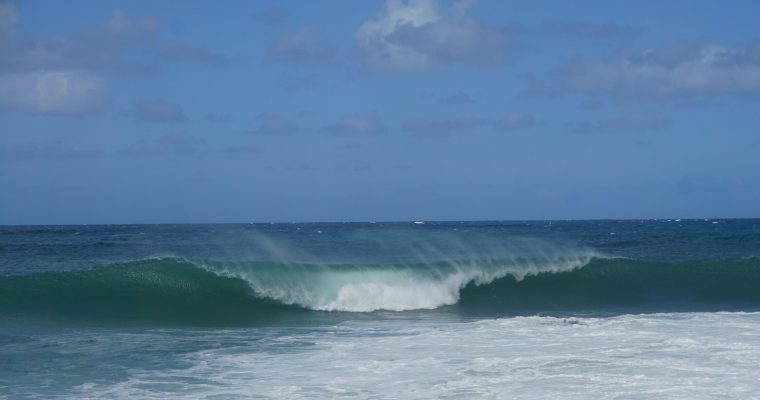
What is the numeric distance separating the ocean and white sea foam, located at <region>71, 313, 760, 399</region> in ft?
0.11

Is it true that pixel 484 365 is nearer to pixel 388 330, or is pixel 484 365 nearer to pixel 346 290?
pixel 388 330

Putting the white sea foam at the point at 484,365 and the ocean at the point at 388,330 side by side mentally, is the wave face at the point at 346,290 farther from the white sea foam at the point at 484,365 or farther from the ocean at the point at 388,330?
the white sea foam at the point at 484,365

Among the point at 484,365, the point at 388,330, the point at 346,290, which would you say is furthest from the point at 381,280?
the point at 484,365

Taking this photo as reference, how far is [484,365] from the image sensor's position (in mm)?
9844

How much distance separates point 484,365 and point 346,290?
30.0ft

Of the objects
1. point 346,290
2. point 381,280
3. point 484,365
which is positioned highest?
point 381,280

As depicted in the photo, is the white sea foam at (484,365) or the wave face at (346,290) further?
the wave face at (346,290)

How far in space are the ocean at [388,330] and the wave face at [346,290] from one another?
0.18ft

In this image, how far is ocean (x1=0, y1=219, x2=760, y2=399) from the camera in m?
8.93

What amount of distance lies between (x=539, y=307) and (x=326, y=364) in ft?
31.5

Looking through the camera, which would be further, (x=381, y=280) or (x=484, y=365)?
(x=381, y=280)

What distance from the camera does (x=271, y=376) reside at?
9.51m

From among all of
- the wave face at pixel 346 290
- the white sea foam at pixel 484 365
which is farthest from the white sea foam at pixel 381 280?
the white sea foam at pixel 484 365

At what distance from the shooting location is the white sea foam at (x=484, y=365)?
8.57m
